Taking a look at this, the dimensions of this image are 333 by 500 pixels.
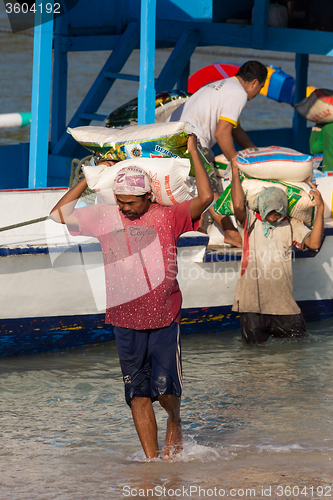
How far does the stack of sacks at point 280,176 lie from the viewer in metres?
5.47

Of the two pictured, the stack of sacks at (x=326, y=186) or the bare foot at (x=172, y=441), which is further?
the stack of sacks at (x=326, y=186)

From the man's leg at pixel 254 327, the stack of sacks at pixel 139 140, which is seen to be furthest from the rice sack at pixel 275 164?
the man's leg at pixel 254 327

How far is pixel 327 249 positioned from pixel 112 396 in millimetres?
2509

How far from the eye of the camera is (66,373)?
527 centimetres

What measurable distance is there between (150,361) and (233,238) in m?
2.47

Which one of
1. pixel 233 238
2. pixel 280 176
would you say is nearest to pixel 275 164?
pixel 280 176

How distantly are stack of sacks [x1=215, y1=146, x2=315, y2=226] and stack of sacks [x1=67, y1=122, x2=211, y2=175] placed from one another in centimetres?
81

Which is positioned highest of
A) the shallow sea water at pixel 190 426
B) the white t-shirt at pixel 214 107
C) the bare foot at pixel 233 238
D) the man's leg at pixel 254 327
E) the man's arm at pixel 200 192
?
the white t-shirt at pixel 214 107

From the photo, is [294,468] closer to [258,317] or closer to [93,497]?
[93,497]

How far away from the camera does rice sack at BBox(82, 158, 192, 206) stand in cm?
381

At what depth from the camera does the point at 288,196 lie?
548 centimetres

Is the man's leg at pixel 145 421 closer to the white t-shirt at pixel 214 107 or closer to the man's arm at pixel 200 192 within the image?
the man's arm at pixel 200 192

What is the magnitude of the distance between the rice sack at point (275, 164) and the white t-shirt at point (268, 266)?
329 mm

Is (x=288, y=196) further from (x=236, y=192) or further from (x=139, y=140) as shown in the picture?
(x=139, y=140)
